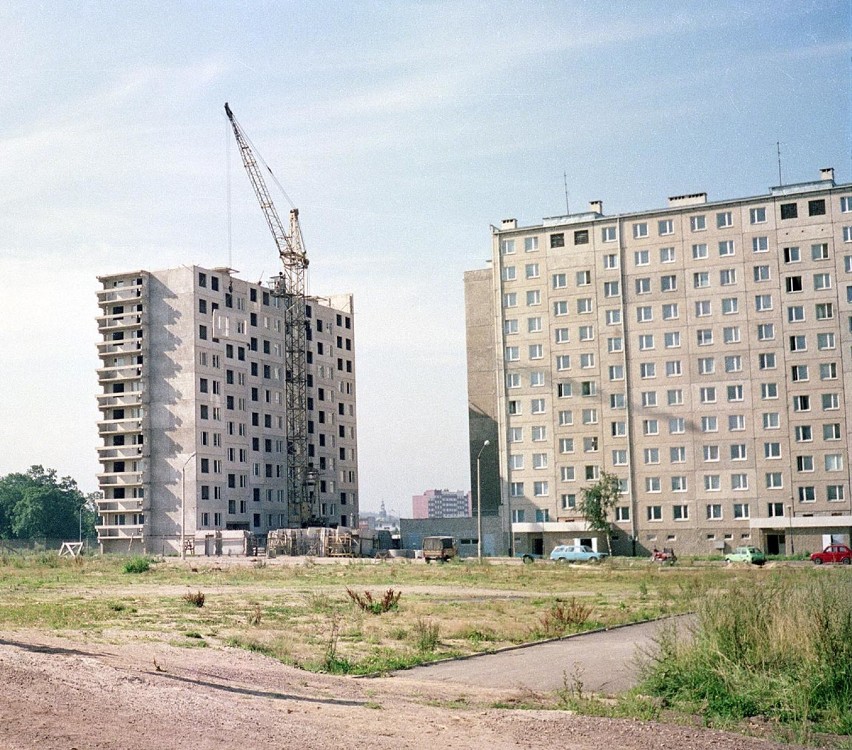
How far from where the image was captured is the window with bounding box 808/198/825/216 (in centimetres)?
10381

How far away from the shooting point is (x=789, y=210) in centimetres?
10506

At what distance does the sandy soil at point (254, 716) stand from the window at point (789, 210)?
311ft

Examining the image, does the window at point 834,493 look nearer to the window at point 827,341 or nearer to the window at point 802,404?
the window at point 802,404

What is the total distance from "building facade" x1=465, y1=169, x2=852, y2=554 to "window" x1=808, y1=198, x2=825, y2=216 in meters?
0.14

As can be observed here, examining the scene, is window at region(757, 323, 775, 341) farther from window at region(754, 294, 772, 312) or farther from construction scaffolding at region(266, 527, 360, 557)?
construction scaffolding at region(266, 527, 360, 557)

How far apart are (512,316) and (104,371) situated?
4943cm

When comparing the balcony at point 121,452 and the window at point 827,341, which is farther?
the balcony at point 121,452

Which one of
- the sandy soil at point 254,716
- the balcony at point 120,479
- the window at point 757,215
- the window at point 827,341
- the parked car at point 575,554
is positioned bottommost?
the parked car at point 575,554

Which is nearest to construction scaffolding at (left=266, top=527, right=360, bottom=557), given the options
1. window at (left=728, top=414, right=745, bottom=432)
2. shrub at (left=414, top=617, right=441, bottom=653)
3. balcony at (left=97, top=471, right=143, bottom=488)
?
balcony at (left=97, top=471, right=143, bottom=488)

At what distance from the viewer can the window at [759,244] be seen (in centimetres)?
10562

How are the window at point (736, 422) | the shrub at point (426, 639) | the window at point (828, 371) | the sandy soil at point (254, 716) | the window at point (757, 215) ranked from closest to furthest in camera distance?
the sandy soil at point (254, 716)
the shrub at point (426, 639)
the window at point (828, 371)
the window at point (736, 422)
the window at point (757, 215)

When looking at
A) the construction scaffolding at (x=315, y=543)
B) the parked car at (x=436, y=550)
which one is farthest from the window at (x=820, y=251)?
the construction scaffolding at (x=315, y=543)

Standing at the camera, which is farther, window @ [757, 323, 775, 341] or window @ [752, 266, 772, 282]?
window @ [752, 266, 772, 282]

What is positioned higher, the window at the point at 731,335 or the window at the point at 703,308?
the window at the point at 703,308
